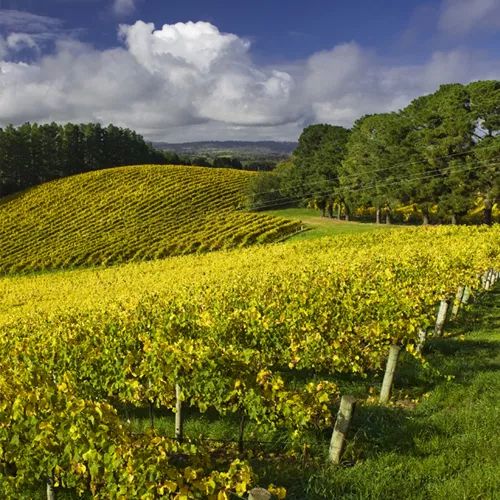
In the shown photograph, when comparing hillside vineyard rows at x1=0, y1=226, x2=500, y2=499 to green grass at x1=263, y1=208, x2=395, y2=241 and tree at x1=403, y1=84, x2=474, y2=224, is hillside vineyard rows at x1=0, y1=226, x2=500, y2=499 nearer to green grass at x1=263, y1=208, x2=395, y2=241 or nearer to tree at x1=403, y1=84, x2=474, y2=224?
tree at x1=403, y1=84, x2=474, y2=224

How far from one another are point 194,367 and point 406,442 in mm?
3750

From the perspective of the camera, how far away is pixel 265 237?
1965 inches

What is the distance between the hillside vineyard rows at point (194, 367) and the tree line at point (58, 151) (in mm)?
71925

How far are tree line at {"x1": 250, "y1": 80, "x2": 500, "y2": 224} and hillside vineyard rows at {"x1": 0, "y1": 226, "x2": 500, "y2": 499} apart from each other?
85.8 ft

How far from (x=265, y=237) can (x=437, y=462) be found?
1701 inches

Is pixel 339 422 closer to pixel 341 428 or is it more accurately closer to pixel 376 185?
pixel 341 428

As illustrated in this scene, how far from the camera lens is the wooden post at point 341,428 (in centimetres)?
697

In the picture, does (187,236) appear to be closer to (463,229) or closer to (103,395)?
(463,229)

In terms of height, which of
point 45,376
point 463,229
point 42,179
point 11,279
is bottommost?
point 11,279

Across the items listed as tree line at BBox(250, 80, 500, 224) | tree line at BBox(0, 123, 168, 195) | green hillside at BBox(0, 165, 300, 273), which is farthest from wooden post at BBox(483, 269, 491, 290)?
tree line at BBox(0, 123, 168, 195)

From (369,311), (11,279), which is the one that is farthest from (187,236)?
(369,311)

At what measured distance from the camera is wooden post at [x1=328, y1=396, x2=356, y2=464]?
22.9 ft

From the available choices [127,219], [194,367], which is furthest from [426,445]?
[127,219]

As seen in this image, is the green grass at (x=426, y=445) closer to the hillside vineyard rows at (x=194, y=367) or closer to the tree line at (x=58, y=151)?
the hillside vineyard rows at (x=194, y=367)
